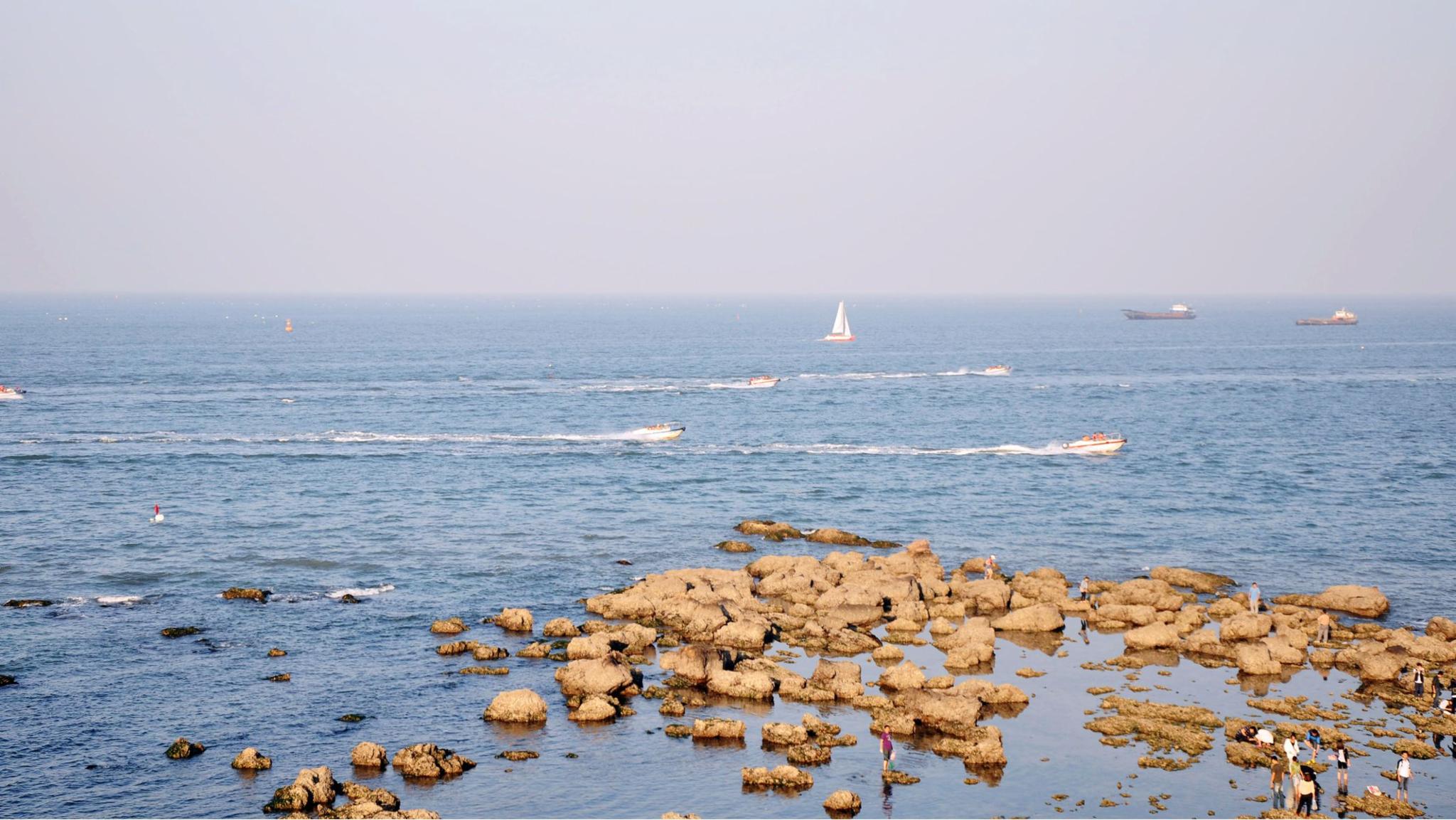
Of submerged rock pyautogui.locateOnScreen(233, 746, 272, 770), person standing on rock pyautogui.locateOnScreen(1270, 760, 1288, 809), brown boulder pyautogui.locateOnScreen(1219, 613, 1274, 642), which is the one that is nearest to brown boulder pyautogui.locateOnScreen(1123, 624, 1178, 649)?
brown boulder pyautogui.locateOnScreen(1219, 613, 1274, 642)

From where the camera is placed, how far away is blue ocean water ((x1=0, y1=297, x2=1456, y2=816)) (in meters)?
49.8

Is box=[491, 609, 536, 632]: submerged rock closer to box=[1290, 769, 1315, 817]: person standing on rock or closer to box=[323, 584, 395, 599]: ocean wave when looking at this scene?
box=[323, 584, 395, 599]: ocean wave

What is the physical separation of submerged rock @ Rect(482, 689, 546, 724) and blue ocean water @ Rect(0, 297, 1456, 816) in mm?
1316

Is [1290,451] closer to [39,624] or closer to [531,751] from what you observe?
[531,751]

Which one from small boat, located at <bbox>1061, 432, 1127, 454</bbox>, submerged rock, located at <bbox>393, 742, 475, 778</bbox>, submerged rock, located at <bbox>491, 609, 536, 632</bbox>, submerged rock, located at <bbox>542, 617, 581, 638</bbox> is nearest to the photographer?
submerged rock, located at <bbox>393, 742, 475, 778</bbox>

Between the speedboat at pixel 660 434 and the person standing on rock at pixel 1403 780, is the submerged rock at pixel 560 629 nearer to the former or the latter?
the person standing on rock at pixel 1403 780

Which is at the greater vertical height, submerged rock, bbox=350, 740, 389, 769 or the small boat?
the small boat

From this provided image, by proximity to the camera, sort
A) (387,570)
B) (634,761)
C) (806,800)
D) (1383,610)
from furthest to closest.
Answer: (387,570) → (1383,610) → (634,761) → (806,800)

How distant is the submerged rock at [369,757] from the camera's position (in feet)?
152

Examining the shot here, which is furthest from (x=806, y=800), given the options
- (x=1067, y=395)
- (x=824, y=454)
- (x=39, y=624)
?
(x=1067, y=395)

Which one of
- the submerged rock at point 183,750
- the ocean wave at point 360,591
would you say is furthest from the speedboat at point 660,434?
the submerged rock at point 183,750

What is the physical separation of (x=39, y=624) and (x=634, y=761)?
120ft

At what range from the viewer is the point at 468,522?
91.4 metres

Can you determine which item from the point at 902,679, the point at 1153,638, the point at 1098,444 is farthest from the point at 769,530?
the point at 1098,444
